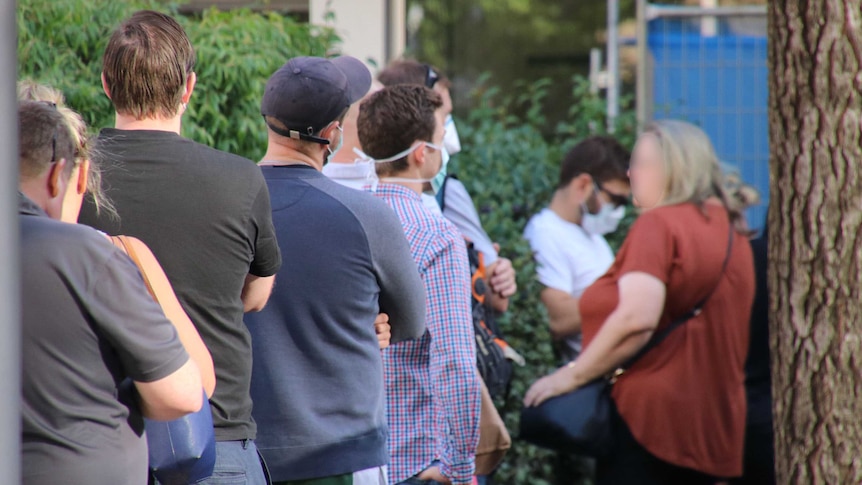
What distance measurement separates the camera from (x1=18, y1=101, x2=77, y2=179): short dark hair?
2.03 m

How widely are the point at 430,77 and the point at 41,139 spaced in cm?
263

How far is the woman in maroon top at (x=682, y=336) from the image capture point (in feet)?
12.4

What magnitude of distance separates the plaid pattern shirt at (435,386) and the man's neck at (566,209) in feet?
6.23

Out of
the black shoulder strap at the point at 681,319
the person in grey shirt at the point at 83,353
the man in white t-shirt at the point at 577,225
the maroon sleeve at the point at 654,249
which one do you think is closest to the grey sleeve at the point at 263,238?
the person in grey shirt at the point at 83,353

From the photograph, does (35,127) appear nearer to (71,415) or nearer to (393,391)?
(71,415)

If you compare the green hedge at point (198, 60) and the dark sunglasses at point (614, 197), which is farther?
the dark sunglasses at point (614, 197)

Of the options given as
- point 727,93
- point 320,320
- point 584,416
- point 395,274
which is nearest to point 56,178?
point 320,320

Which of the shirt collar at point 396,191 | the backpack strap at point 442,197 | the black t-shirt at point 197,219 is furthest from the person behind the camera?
the backpack strap at point 442,197

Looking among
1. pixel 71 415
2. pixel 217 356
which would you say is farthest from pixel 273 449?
pixel 71 415

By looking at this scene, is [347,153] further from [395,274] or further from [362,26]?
[362,26]

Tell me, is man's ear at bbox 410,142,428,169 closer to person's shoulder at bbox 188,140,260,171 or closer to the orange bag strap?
person's shoulder at bbox 188,140,260,171

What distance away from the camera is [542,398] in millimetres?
4172

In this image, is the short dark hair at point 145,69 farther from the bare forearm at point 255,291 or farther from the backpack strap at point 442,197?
the backpack strap at point 442,197

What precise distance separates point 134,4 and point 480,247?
1749mm
